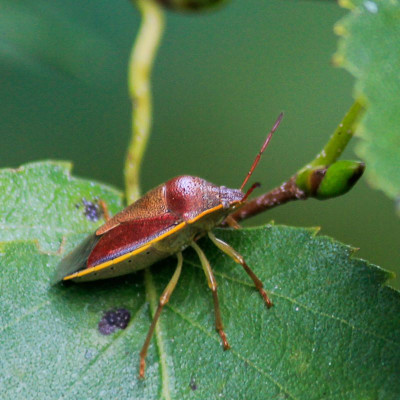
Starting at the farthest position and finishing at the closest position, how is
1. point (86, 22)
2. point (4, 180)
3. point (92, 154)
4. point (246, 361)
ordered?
point (92, 154), point (86, 22), point (4, 180), point (246, 361)

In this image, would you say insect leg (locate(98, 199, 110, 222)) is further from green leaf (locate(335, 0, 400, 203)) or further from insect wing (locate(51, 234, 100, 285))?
green leaf (locate(335, 0, 400, 203))

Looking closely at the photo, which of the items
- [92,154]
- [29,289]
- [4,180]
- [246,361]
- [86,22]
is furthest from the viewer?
[92,154]

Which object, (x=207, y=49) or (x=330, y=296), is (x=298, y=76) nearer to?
(x=207, y=49)

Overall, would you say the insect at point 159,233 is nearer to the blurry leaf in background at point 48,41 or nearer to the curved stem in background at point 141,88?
the curved stem in background at point 141,88

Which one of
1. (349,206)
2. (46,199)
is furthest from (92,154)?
(46,199)

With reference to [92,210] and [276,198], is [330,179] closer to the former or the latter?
[276,198]

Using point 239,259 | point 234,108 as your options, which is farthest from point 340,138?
point 234,108
